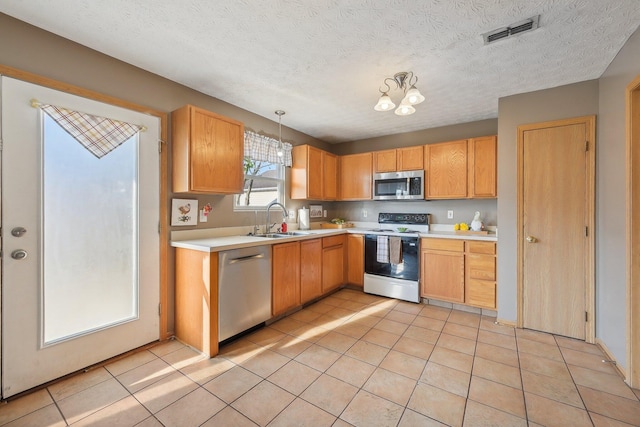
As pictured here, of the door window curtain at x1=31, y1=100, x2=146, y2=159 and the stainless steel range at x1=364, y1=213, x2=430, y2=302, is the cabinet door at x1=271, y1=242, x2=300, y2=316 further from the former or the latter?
the door window curtain at x1=31, y1=100, x2=146, y2=159

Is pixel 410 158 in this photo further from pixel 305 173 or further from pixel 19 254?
pixel 19 254

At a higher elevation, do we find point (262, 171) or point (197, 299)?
point (262, 171)

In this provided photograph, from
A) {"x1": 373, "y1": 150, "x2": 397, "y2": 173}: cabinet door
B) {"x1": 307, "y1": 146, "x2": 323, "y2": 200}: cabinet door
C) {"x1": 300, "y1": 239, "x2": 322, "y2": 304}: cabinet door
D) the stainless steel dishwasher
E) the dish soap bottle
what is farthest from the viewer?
{"x1": 373, "y1": 150, "x2": 397, "y2": 173}: cabinet door

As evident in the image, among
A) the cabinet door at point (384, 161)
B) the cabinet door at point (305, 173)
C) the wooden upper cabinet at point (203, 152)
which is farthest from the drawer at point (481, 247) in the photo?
the wooden upper cabinet at point (203, 152)

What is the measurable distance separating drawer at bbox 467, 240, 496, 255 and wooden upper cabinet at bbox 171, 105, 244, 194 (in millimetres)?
2663

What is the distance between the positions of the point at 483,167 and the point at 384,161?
4.22ft

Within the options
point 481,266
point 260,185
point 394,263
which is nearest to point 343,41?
point 260,185

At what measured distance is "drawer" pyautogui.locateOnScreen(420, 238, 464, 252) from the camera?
123 inches

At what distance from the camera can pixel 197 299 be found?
223cm

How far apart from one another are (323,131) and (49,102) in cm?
296

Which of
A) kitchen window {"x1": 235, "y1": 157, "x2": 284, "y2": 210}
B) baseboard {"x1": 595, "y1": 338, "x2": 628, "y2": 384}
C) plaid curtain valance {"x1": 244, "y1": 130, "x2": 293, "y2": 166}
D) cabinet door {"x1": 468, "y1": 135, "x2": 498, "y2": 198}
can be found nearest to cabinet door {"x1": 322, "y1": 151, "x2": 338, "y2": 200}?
plaid curtain valance {"x1": 244, "y1": 130, "x2": 293, "y2": 166}

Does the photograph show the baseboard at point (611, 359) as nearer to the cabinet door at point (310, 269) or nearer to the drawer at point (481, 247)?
the drawer at point (481, 247)

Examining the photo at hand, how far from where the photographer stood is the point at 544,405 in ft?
5.34

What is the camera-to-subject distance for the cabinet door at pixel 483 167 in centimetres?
319
